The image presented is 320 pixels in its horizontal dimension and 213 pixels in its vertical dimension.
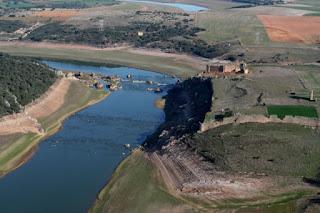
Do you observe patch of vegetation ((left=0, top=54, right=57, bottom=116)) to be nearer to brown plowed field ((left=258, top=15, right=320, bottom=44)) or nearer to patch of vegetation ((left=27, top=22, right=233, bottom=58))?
patch of vegetation ((left=27, top=22, right=233, bottom=58))

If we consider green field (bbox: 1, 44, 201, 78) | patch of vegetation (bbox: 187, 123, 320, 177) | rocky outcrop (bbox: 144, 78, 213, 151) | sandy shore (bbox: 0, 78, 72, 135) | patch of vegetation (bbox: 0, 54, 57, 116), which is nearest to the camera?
patch of vegetation (bbox: 187, 123, 320, 177)

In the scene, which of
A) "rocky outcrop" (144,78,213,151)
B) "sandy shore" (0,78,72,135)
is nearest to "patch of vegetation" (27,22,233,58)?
"rocky outcrop" (144,78,213,151)

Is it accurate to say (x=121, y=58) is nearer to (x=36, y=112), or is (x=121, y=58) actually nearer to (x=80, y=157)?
(x=36, y=112)

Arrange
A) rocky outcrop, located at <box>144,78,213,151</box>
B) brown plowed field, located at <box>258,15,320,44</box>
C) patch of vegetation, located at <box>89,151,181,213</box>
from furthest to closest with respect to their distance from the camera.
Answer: brown plowed field, located at <box>258,15,320,44</box> → rocky outcrop, located at <box>144,78,213,151</box> → patch of vegetation, located at <box>89,151,181,213</box>

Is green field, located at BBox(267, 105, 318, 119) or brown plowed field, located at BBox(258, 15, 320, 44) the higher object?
green field, located at BBox(267, 105, 318, 119)

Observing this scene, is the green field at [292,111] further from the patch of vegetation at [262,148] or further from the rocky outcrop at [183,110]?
the rocky outcrop at [183,110]

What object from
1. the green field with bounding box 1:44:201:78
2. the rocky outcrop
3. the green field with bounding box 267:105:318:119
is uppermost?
the green field with bounding box 267:105:318:119

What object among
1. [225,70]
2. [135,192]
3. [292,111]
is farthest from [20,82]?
[292,111]

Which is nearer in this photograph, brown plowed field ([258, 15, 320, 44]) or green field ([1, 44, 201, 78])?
green field ([1, 44, 201, 78])
